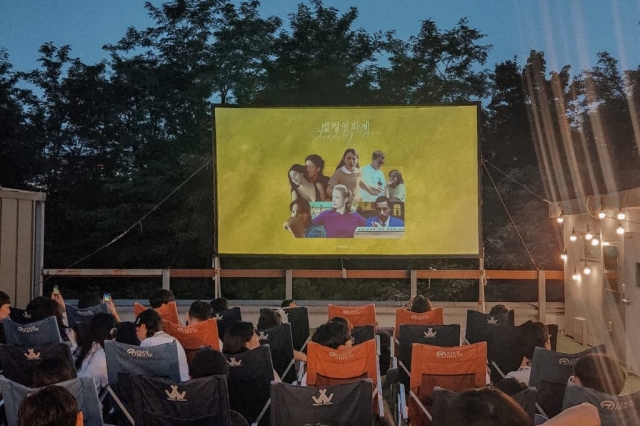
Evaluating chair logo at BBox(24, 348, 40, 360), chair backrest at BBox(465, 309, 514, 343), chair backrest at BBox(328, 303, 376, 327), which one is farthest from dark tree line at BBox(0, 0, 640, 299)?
chair logo at BBox(24, 348, 40, 360)

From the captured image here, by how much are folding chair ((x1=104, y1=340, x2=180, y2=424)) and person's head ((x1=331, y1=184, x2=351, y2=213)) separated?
5934mm

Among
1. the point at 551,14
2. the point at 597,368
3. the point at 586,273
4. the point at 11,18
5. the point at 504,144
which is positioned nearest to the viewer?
the point at 597,368

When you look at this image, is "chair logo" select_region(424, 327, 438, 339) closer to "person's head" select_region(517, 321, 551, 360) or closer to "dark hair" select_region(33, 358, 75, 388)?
"person's head" select_region(517, 321, 551, 360)

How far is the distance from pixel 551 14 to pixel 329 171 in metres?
15.8

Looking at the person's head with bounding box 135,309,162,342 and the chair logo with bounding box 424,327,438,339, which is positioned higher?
the person's head with bounding box 135,309,162,342

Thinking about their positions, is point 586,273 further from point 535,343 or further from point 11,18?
point 11,18

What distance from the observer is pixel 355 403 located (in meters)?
3.01

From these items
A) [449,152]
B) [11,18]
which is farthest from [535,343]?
[11,18]

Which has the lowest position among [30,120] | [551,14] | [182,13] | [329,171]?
[329,171]

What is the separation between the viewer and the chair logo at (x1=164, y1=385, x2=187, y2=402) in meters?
3.00

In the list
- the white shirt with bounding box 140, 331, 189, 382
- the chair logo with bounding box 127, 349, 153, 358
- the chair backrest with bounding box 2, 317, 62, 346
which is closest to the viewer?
the chair logo with bounding box 127, 349, 153, 358

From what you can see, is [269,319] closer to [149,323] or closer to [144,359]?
[149,323]

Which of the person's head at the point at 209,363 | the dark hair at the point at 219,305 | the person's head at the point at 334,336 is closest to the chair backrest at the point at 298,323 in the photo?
the dark hair at the point at 219,305

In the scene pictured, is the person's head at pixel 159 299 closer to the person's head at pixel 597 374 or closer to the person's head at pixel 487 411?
the person's head at pixel 597 374
